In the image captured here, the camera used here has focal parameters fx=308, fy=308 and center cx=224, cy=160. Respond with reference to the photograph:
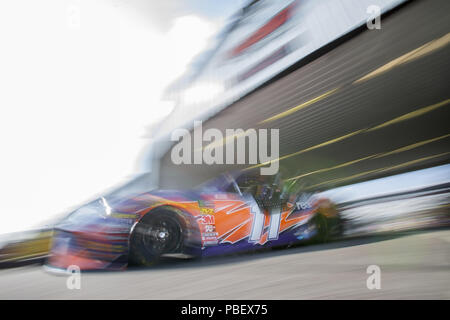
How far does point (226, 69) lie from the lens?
6.87 meters

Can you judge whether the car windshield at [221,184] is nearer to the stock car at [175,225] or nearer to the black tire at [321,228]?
the stock car at [175,225]

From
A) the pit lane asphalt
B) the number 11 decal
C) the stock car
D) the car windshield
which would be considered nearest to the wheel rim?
the stock car

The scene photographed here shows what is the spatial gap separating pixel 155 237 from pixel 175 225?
205 mm

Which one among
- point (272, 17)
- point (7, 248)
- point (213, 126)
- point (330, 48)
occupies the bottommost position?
point (7, 248)

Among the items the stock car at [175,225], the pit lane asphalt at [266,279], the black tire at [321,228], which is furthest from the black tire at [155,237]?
the black tire at [321,228]

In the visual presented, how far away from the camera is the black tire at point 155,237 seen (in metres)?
2.56

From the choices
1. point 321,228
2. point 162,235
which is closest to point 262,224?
point 162,235

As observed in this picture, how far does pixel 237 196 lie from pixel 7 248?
2.74 meters

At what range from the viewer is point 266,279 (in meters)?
2.26

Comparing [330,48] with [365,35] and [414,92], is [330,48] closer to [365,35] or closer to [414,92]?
[365,35]

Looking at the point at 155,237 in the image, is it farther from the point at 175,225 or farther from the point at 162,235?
the point at 175,225

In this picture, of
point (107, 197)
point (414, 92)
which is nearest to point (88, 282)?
point (107, 197)

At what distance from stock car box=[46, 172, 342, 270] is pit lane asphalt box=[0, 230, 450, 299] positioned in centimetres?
13

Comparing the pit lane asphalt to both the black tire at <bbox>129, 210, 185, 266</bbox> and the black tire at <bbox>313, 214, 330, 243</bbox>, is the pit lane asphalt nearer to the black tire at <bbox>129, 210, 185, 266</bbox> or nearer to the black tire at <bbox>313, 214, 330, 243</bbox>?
the black tire at <bbox>129, 210, 185, 266</bbox>
